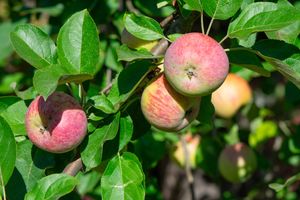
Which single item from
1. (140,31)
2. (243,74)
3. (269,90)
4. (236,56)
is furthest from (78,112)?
(269,90)

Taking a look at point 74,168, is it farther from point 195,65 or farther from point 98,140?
point 195,65

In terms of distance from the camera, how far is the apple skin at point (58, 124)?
1.20 m

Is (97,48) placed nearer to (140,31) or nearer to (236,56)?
(140,31)

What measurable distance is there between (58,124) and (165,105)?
0.21m

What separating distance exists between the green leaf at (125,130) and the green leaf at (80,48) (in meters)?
0.12

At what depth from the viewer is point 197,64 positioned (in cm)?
113

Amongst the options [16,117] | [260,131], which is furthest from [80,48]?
[260,131]

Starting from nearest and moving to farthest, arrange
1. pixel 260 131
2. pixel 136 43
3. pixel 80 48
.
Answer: pixel 80 48 < pixel 136 43 < pixel 260 131

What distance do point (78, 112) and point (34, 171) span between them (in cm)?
23

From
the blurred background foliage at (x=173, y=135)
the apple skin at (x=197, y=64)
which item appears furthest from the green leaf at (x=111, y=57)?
the apple skin at (x=197, y=64)

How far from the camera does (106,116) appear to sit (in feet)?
4.18

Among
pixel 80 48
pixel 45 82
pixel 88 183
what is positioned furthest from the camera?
pixel 88 183

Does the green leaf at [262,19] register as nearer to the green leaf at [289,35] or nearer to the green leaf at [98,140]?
the green leaf at [289,35]

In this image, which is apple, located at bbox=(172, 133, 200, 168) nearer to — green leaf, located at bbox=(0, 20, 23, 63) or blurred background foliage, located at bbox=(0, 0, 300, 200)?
blurred background foliage, located at bbox=(0, 0, 300, 200)
